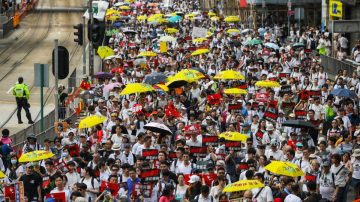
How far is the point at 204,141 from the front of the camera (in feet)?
80.9

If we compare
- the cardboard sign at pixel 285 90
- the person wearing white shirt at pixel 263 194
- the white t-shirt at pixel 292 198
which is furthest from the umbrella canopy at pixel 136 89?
the white t-shirt at pixel 292 198

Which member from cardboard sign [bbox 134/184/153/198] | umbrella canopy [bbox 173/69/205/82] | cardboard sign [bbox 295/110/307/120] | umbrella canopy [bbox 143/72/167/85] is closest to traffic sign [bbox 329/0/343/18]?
umbrella canopy [bbox 143/72/167/85]

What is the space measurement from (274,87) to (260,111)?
12.0 feet

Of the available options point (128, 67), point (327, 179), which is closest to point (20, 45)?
point (128, 67)

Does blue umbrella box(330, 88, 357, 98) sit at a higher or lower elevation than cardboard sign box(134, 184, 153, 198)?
higher

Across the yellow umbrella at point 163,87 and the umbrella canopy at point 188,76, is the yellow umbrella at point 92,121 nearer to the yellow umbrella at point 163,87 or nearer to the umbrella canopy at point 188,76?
the yellow umbrella at point 163,87

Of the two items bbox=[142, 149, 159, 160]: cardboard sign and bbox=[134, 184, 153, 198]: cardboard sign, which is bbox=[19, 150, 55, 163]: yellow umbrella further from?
bbox=[134, 184, 153, 198]: cardboard sign

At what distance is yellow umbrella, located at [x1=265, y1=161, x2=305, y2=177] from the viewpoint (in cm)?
2072

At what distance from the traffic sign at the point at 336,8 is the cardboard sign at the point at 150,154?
29.9 metres

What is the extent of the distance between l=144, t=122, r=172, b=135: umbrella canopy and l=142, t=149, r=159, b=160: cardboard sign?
1.62 metres

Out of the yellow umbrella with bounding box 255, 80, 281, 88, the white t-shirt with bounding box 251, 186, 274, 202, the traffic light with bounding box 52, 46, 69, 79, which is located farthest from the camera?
the traffic light with bounding box 52, 46, 69, 79

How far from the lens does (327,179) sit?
A: 21828 millimetres

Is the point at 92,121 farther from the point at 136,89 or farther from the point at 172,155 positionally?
the point at 136,89

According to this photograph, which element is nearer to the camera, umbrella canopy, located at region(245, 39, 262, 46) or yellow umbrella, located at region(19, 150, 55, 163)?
yellow umbrella, located at region(19, 150, 55, 163)
